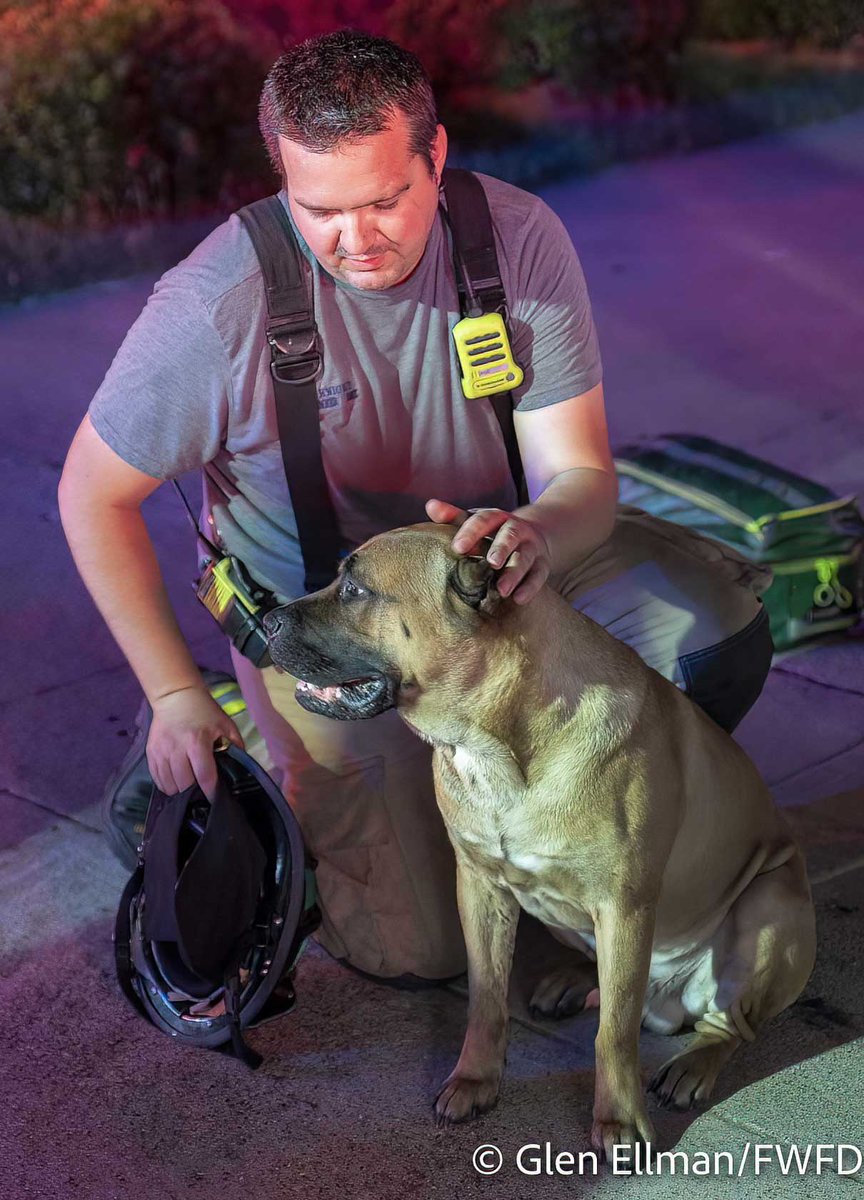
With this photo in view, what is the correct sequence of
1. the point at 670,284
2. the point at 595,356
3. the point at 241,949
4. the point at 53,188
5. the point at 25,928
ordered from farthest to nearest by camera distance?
the point at 53,188 < the point at 670,284 < the point at 25,928 < the point at 595,356 < the point at 241,949

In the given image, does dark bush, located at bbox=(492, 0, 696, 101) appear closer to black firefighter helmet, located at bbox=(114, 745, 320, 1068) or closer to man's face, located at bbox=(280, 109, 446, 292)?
man's face, located at bbox=(280, 109, 446, 292)

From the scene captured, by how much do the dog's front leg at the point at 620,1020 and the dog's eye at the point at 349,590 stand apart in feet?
2.38

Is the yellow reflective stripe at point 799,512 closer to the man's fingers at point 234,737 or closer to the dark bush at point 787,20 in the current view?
the man's fingers at point 234,737

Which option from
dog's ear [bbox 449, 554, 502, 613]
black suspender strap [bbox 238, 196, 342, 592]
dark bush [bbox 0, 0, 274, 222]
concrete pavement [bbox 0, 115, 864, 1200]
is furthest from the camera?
dark bush [bbox 0, 0, 274, 222]

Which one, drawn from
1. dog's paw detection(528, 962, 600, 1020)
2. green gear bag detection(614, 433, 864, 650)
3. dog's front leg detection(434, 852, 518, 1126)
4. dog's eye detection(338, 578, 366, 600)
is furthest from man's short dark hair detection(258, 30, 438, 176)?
green gear bag detection(614, 433, 864, 650)

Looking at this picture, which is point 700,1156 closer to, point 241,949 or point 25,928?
point 241,949

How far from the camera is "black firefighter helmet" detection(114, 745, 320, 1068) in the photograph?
2.95 metres

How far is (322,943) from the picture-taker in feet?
11.1

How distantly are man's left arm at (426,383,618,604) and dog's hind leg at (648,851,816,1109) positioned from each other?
792mm

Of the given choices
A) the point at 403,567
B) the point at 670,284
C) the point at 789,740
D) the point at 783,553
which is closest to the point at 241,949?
→ the point at 403,567

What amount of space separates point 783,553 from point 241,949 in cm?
234

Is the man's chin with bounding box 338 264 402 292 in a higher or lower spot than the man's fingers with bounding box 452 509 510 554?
higher

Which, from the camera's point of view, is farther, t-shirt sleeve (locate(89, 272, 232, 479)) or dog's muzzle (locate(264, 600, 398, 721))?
t-shirt sleeve (locate(89, 272, 232, 479))

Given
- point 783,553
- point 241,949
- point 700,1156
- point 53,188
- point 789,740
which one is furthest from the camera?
point 53,188
